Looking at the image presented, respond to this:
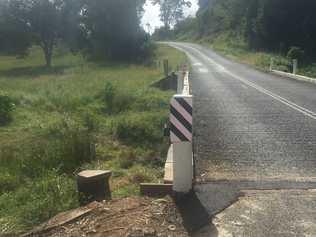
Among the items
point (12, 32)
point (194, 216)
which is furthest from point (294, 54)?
point (194, 216)

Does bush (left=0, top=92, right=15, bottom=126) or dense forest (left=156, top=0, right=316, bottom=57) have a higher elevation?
dense forest (left=156, top=0, right=316, bottom=57)

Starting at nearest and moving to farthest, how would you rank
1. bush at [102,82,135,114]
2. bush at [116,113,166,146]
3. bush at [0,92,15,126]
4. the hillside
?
bush at [116,113,166,146]
bush at [0,92,15,126]
bush at [102,82,135,114]
the hillside

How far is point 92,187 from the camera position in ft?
18.4

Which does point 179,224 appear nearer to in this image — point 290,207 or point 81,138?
point 290,207

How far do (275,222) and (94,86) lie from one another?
16616 mm

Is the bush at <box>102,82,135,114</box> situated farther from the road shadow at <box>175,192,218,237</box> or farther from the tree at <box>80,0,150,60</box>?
the tree at <box>80,0,150,60</box>

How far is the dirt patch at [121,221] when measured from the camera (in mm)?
4449

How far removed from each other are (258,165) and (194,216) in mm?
2234

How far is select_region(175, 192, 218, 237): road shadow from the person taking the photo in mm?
4480

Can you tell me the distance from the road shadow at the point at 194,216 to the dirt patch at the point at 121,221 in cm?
7

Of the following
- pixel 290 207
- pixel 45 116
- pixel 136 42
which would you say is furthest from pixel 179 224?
pixel 136 42

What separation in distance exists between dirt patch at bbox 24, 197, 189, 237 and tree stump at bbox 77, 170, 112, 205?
1.13 ft

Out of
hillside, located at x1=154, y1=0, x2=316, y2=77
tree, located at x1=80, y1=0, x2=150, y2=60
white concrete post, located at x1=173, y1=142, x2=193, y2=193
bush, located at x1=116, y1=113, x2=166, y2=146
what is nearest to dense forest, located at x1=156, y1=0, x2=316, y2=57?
hillside, located at x1=154, y1=0, x2=316, y2=77

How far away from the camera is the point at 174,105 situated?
Result: 17.6ft
